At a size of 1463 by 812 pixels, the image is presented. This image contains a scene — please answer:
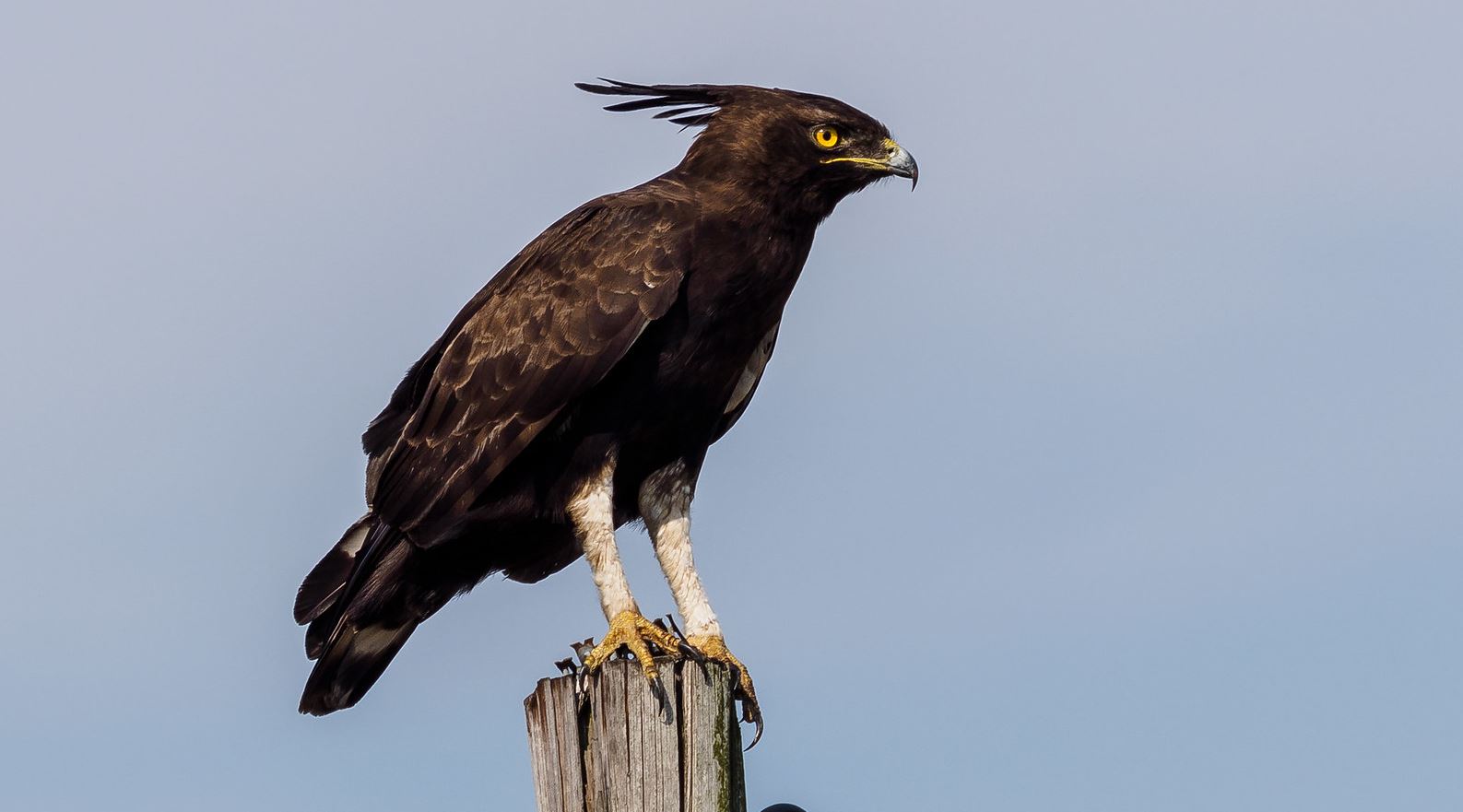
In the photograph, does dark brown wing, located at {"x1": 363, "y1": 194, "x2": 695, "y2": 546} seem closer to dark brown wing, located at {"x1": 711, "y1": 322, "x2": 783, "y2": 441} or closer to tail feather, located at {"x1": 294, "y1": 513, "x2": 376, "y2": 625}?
tail feather, located at {"x1": 294, "y1": 513, "x2": 376, "y2": 625}

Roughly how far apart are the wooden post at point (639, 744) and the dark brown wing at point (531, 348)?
1.80m

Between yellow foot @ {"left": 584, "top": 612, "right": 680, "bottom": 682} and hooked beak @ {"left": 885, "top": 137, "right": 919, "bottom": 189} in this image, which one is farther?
hooked beak @ {"left": 885, "top": 137, "right": 919, "bottom": 189}

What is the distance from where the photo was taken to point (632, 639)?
20.8 ft

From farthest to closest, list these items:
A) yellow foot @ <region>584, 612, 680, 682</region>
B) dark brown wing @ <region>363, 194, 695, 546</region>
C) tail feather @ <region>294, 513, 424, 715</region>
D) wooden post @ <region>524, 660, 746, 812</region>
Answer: tail feather @ <region>294, 513, 424, 715</region>
dark brown wing @ <region>363, 194, 695, 546</region>
yellow foot @ <region>584, 612, 680, 682</region>
wooden post @ <region>524, 660, 746, 812</region>

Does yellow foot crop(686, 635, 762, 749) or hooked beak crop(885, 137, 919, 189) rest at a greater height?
hooked beak crop(885, 137, 919, 189)

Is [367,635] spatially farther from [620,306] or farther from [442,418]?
[620,306]

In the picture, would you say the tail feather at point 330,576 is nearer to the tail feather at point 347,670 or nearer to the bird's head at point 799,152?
the tail feather at point 347,670

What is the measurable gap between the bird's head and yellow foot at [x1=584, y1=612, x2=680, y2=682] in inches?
79.7

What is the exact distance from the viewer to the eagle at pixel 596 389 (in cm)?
720

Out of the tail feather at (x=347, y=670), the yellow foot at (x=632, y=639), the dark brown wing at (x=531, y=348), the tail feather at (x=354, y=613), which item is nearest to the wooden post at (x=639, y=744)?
the yellow foot at (x=632, y=639)

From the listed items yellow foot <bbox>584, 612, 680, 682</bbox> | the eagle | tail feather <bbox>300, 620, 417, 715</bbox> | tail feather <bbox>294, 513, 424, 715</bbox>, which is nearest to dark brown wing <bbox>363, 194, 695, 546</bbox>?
the eagle

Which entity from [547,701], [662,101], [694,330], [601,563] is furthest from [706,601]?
[662,101]

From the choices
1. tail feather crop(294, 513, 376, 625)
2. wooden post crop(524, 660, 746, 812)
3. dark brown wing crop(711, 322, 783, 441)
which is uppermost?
dark brown wing crop(711, 322, 783, 441)

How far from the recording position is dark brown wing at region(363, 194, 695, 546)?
712 cm
